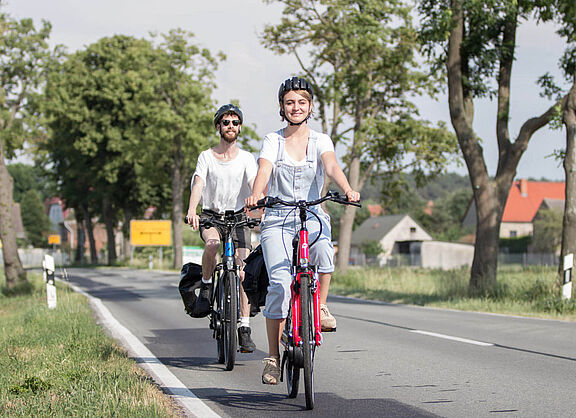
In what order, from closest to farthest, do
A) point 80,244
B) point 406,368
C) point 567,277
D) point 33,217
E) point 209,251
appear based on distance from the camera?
1. point 406,368
2. point 209,251
3. point 567,277
4. point 80,244
5. point 33,217

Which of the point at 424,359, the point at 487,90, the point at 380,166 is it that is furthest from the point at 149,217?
the point at 424,359

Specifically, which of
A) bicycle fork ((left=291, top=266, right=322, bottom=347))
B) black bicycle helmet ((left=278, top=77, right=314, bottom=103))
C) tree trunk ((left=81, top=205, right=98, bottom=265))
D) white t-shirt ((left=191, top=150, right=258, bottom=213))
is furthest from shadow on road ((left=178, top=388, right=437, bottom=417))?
tree trunk ((left=81, top=205, right=98, bottom=265))

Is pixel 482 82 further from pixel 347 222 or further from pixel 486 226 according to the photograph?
pixel 347 222

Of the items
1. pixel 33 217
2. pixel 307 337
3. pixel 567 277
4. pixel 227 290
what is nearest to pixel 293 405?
pixel 307 337

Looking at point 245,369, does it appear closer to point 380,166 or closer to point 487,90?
point 487,90

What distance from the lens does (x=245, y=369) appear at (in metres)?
7.21

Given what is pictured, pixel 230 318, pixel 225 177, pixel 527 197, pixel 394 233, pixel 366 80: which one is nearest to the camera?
pixel 230 318

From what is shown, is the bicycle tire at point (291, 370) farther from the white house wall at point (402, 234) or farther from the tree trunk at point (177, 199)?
the white house wall at point (402, 234)

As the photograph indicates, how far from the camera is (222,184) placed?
24.4 ft

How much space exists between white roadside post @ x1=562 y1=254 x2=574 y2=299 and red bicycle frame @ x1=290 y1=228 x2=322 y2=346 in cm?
1002

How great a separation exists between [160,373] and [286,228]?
2.20 metres

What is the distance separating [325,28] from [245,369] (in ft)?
78.7

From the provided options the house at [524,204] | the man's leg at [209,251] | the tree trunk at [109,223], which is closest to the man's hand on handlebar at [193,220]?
the man's leg at [209,251]

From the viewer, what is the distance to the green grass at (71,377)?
5000mm
